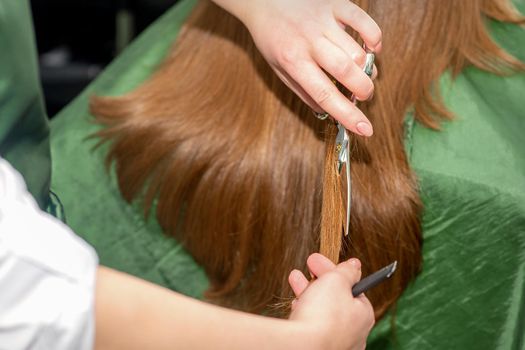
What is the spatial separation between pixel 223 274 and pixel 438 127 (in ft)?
0.85

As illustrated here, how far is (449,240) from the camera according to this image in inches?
30.4

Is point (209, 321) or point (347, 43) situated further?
point (347, 43)

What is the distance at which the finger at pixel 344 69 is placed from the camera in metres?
0.66

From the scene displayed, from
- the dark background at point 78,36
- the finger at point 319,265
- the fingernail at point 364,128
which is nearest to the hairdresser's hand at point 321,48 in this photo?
the fingernail at point 364,128

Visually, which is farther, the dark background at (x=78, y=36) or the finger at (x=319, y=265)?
the dark background at (x=78, y=36)

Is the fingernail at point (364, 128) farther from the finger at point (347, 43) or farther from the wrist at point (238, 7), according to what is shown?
the wrist at point (238, 7)

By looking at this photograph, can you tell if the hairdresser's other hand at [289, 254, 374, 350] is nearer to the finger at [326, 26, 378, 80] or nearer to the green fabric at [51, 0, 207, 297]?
the finger at [326, 26, 378, 80]

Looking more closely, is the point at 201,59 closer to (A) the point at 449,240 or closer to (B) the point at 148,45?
(B) the point at 148,45

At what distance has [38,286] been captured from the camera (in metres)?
0.46

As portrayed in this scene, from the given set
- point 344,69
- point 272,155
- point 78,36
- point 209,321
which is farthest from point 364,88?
point 78,36

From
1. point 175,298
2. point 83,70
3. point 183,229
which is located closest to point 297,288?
point 175,298

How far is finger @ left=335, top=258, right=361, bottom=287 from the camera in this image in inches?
23.6

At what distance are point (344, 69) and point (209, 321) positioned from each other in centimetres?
25

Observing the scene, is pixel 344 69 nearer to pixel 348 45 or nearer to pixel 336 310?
pixel 348 45
